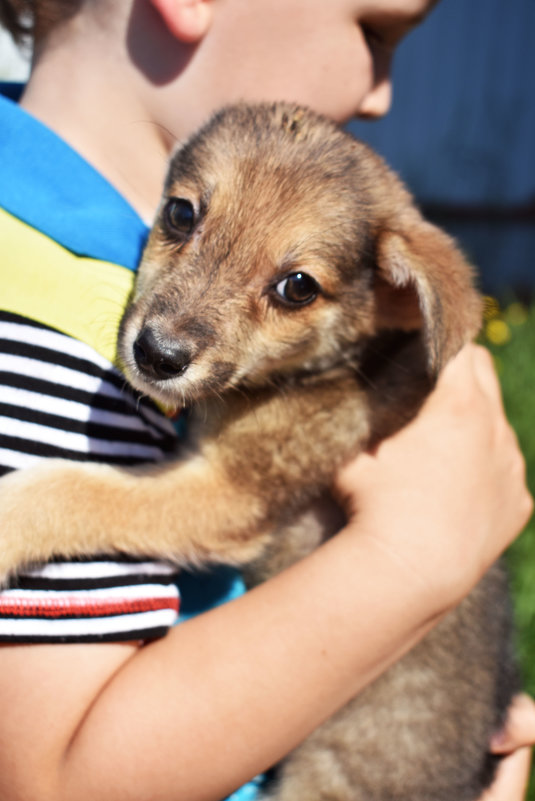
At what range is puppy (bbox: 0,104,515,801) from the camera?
6.12 ft

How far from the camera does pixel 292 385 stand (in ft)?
7.45

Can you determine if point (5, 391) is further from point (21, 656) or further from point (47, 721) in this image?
point (47, 721)

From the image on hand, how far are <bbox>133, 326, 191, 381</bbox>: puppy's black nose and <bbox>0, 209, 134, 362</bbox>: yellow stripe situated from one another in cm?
9

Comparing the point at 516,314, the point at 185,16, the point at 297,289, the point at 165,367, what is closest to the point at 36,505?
the point at 165,367

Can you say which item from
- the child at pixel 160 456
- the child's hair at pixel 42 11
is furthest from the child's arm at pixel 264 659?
the child's hair at pixel 42 11

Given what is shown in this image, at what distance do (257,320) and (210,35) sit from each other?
0.84 metres

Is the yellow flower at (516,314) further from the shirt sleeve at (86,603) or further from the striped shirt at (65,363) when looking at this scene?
the shirt sleeve at (86,603)

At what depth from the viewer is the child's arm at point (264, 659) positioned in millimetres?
1552

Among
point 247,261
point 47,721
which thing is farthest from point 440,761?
point 247,261

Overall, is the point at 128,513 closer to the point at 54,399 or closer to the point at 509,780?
the point at 54,399

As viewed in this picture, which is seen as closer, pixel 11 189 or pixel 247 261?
pixel 11 189

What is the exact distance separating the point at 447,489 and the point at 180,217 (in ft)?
3.34

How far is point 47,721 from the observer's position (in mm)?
1542

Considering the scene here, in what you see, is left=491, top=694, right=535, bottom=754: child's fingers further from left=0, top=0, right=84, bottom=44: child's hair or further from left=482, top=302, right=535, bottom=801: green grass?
left=0, top=0, right=84, bottom=44: child's hair
